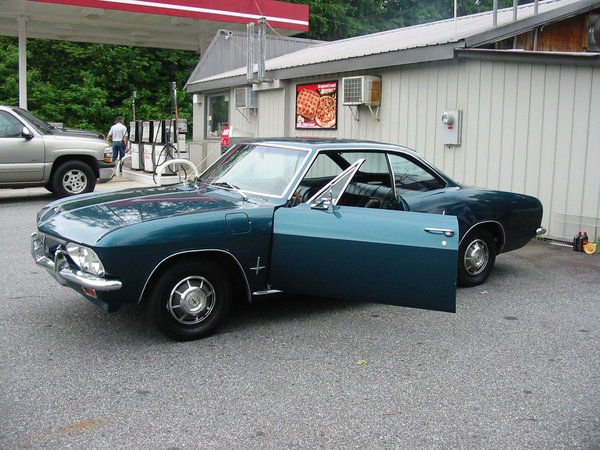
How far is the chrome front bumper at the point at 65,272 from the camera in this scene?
4.36 meters

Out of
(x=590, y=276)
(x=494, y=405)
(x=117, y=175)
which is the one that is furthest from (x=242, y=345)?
(x=117, y=175)

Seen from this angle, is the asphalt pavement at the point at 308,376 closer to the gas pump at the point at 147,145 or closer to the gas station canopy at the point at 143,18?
the gas pump at the point at 147,145

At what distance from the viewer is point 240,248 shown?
4859mm

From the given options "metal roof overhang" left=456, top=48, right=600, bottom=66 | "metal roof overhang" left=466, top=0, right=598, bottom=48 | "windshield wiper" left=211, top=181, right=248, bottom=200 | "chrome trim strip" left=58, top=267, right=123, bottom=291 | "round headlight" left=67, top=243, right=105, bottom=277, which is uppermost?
"metal roof overhang" left=466, top=0, right=598, bottom=48

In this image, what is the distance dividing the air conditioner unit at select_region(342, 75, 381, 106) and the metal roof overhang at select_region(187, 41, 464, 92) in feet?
0.88

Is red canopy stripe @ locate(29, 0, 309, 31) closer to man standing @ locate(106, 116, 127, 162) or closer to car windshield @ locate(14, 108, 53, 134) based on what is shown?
man standing @ locate(106, 116, 127, 162)

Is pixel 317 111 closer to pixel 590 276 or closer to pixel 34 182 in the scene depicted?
pixel 34 182

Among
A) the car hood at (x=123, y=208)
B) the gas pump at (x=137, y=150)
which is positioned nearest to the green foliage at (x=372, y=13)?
the gas pump at (x=137, y=150)

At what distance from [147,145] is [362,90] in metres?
8.47

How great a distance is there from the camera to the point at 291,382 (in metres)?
4.21

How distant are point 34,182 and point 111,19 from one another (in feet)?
34.1

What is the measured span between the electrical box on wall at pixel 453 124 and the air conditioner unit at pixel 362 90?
181 cm

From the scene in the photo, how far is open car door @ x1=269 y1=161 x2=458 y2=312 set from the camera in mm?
4637

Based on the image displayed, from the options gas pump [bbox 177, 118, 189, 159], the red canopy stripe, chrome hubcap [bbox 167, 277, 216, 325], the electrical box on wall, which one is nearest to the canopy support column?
the red canopy stripe
